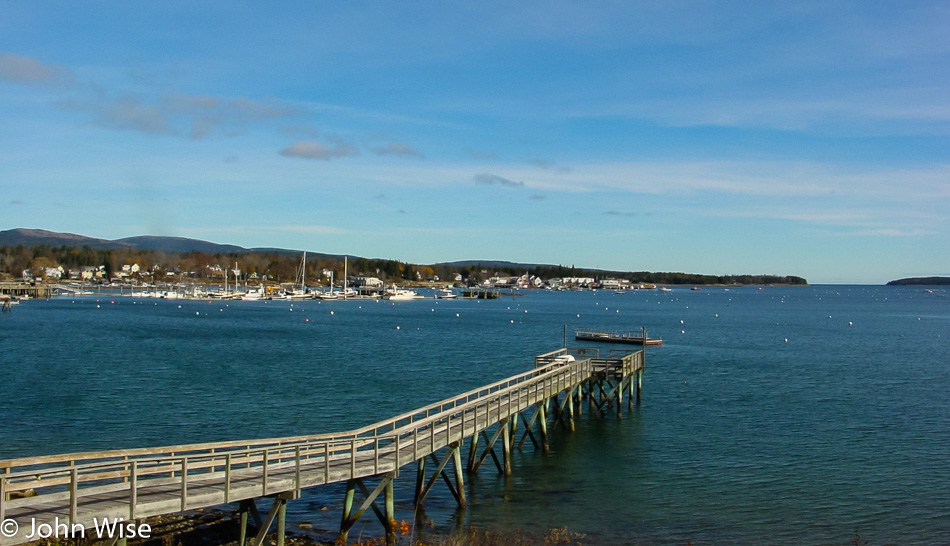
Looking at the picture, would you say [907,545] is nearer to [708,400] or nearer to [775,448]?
[775,448]

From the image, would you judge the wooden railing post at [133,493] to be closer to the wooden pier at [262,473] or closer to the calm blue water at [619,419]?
the wooden pier at [262,473]

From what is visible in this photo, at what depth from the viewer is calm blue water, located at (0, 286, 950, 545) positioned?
2402cm

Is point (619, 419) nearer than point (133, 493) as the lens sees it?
No

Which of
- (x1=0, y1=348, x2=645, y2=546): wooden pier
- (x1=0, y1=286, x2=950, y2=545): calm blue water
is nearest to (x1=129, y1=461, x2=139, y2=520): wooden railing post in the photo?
(x1=0, y1=348, x2=645, y2=546): wooden pier

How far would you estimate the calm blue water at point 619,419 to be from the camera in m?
24.0

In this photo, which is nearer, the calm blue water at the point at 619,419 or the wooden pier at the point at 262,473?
the wooden pier at the point at 262,473

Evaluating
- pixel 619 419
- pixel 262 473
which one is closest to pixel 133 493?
pixel 262 473

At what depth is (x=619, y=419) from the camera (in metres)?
40.1

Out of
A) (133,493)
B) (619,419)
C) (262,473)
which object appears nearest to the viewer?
(133,493)

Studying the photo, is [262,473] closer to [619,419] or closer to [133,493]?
[133,493]

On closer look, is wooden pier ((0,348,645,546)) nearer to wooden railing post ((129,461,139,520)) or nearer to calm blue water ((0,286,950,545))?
wooden railing post ((129,461,139,520))

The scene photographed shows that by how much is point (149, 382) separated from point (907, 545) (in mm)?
42375

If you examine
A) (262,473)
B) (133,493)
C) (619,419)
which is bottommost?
(619,419)

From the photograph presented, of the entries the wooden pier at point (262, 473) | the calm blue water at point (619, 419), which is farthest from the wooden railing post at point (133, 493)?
the calm blue water at point (619, 419)
